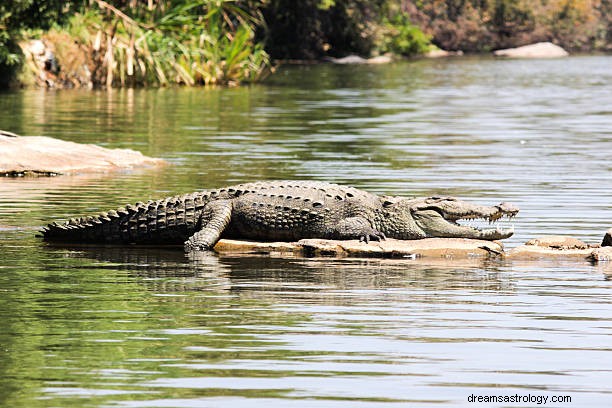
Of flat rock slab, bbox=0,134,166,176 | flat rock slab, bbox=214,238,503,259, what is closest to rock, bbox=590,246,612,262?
flat rock slab, bbox=214,238,503,259

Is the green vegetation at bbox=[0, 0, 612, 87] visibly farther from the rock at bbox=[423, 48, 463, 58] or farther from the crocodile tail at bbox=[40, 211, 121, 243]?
the crocodile tail at bbox=[40, 211, 121, 243]

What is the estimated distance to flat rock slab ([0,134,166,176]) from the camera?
18.2m

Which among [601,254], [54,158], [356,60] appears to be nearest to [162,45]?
[54,158]

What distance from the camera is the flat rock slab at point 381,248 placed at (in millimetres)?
11984

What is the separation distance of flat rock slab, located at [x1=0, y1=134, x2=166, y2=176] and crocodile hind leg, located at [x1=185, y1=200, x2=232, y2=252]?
6.12 metres

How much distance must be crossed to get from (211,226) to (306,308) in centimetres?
306

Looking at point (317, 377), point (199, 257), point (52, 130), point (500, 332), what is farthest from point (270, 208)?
point (52, 130)

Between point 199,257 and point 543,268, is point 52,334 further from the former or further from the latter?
point 543,268

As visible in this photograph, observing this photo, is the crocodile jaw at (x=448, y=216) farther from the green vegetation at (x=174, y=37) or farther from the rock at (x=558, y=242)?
the green vegetation at (x=174, y=37)

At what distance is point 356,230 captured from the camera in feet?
40.2

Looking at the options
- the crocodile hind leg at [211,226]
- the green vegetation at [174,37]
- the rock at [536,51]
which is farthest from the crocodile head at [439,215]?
the rock at [536,51]

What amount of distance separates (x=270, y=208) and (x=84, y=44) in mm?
30556

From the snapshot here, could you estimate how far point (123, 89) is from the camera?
41438 mm

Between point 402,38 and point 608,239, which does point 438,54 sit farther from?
point 608,239
